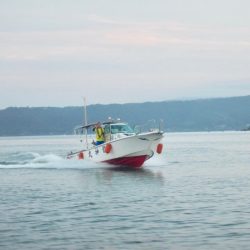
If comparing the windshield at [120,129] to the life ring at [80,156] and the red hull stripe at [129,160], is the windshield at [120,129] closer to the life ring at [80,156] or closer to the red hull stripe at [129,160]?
the red hull stripe at [129,160]

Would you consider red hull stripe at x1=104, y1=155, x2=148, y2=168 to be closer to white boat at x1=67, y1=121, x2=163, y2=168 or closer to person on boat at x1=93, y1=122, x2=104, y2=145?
white boat at x1=67, y1=121, x2=163, y2=168

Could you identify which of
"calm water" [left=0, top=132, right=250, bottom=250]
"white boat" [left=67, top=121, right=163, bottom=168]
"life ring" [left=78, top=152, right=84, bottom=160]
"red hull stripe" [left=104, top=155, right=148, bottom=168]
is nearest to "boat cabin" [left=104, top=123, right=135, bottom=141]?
"white boat" [left=67, top=121, right=163, bottom=168]

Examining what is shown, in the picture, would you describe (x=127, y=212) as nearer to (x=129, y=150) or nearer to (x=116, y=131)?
(x=129, y=150)

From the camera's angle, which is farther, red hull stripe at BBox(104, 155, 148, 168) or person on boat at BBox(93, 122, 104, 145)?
person on boat at BBox(93, 122, 104, 145)

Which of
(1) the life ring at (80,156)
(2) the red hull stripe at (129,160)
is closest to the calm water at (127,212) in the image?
(2) the red hull stripe at (129,160)

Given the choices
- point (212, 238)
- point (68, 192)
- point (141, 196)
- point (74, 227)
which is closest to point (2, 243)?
point (74, 227)

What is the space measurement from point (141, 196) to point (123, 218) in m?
6.92

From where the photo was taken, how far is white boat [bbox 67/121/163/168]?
150 feet

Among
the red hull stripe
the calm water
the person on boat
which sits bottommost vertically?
the calm water

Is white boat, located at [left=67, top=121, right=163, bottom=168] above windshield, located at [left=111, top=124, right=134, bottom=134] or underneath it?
underneath

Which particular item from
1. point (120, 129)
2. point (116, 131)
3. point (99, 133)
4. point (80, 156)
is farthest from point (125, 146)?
point (80, 156)

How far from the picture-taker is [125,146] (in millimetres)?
45969

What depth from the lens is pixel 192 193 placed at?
3008cm

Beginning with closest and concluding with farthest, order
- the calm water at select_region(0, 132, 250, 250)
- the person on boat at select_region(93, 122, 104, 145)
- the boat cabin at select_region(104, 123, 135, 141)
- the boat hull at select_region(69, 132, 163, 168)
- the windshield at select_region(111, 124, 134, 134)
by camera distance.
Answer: the calm water at select_region(0, 132, 250, 250), the boat hull at select_region(69, 132, 163, 168), the boat cabin at select_region(104, 123, 135, 141), the windshield at select_region(111, 124, 134, 134), the person on boat at select_region(93, 122, 104, 145)
